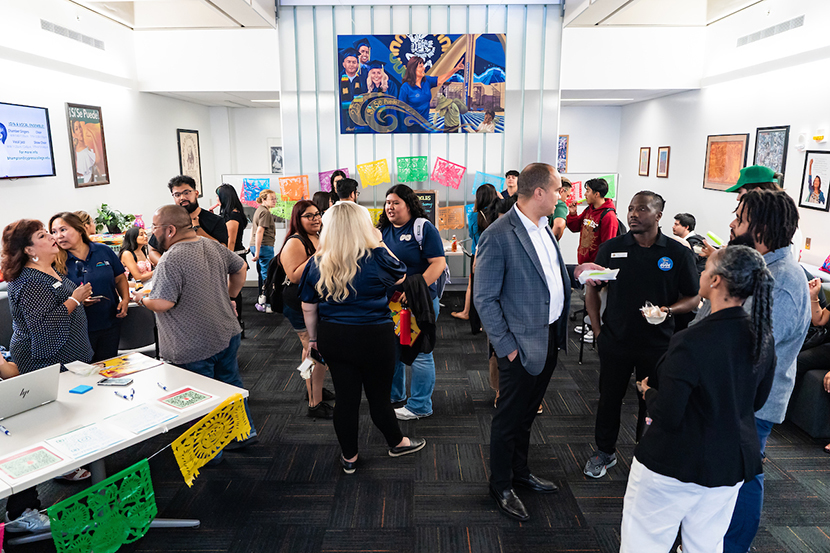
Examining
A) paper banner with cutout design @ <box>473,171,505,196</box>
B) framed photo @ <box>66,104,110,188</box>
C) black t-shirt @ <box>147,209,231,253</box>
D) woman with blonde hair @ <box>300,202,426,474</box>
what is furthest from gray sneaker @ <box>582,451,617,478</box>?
framed photo @ <box>66,104,110,188</box>

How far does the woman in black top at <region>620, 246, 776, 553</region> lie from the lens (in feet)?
5.18

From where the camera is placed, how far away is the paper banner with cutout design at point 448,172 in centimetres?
672

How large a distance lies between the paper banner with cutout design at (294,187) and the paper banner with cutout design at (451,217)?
1655 mm

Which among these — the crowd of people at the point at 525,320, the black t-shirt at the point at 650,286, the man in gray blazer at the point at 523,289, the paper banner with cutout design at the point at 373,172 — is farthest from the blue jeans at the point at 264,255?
the black t-shirt at the point at 650,286

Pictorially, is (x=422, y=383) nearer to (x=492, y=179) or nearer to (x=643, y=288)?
(x=643, y=288)

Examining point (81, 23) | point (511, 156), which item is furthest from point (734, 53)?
point (81, 23)

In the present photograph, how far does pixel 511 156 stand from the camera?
6.75m

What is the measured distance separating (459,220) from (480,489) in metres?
4.37

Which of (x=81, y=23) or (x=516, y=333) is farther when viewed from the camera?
(x=81, y=23)

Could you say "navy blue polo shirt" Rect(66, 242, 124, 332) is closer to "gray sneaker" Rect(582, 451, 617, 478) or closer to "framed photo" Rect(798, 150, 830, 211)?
"gray sneaker" Rect(582, 451, 617, 478)

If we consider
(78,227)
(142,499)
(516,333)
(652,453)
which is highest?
(78,227)

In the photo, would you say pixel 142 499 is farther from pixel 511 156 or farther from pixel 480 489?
pixel 511 156

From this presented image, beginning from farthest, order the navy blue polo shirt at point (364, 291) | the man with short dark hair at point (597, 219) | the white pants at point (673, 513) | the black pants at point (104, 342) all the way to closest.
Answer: the man with short dark hair at point (597, 219) < the black pants at point (104, 342) < the navy blue polo shirt at point (364, 291) < the white pants at point (673, 513)

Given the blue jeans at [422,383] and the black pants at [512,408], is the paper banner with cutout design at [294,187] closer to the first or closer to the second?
the blue jeans at [422,383]
